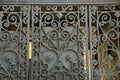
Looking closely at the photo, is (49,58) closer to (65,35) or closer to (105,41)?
(65,35)

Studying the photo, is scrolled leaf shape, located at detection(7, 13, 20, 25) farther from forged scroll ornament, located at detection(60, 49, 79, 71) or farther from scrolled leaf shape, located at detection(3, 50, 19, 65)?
forged scroll ornament, located at detection(60, 49, 79, 71)

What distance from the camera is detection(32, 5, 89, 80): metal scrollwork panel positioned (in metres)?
Answer: 4.00

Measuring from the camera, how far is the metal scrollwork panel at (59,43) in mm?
4000

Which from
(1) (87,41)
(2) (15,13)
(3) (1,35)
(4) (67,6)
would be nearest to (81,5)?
(4) (67,6)

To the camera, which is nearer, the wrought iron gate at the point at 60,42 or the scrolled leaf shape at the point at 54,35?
the wrought iron gate at the point at 60,42

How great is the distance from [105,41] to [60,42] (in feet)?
2.07

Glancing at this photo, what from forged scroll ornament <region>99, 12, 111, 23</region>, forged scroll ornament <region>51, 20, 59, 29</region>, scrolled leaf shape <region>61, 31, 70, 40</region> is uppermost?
forged scroll ornament <region>99, 12, 111, 23</region>

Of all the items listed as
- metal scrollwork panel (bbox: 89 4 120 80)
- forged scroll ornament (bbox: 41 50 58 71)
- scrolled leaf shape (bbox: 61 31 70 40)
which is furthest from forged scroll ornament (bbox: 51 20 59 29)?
metal scrollwork panel (bbox: 89 4 120 80)

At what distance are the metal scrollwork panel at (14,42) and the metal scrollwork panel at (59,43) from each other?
125 mm

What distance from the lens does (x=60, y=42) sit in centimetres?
410

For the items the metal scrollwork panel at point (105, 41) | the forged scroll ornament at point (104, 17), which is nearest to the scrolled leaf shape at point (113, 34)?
the metal scrollwork panel at point (105, 41)

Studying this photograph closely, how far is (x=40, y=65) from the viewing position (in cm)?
400

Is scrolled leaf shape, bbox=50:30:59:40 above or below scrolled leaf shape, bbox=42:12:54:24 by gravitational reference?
below

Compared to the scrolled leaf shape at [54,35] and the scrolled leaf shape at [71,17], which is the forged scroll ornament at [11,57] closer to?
the scrolled leaf shape at [54,35]
